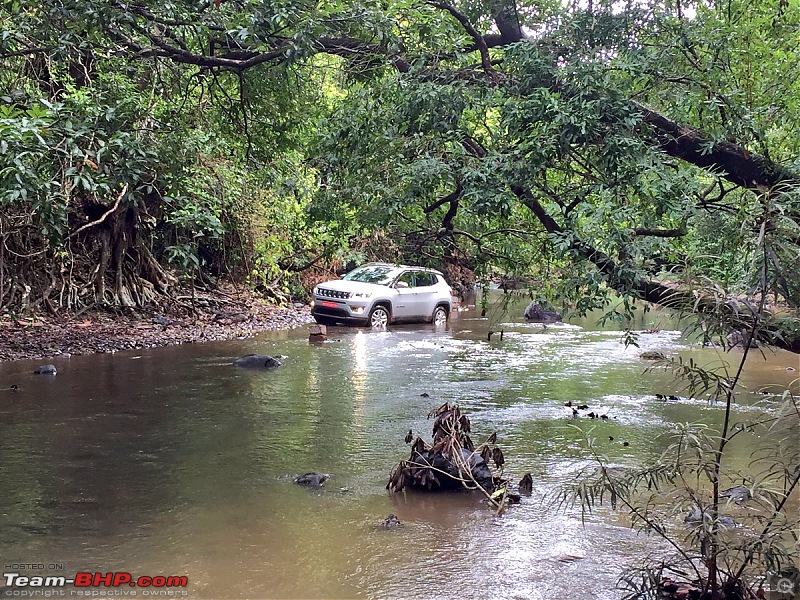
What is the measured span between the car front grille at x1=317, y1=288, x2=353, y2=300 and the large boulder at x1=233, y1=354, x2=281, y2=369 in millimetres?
5174

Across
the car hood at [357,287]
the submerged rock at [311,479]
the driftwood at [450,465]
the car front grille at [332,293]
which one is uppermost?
the car hood at [357,287]

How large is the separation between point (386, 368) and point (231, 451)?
18.9ft

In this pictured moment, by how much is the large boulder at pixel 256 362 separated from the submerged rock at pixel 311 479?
20.7 feet

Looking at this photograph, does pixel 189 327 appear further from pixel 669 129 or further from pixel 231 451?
pixel 669 129

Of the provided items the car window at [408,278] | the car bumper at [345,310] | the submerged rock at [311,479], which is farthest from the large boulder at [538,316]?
the submerged rock at [311,479]

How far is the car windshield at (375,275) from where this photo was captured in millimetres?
19281

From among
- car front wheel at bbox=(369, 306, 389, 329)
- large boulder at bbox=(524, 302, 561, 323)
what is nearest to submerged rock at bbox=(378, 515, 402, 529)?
car front wheel at bbox=(369, 306, 389, 329)

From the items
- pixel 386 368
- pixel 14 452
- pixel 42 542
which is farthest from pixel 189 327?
pixel 42 542

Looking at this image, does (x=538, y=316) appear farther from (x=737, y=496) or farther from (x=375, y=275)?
(x=737, y=496)

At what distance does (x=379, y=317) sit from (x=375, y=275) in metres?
1.14

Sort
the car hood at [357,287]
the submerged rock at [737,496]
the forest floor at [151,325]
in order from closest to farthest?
the submerged rock at [737,496], the forest floor at [151,325], the car hood at [357,287]

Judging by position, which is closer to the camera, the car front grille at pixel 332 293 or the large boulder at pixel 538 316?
the car front grille at pixel 332 293

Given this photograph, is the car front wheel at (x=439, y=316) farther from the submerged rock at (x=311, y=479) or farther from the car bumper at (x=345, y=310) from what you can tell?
the submerged rock at (x=311, y=479)

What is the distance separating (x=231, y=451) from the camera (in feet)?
25.9
